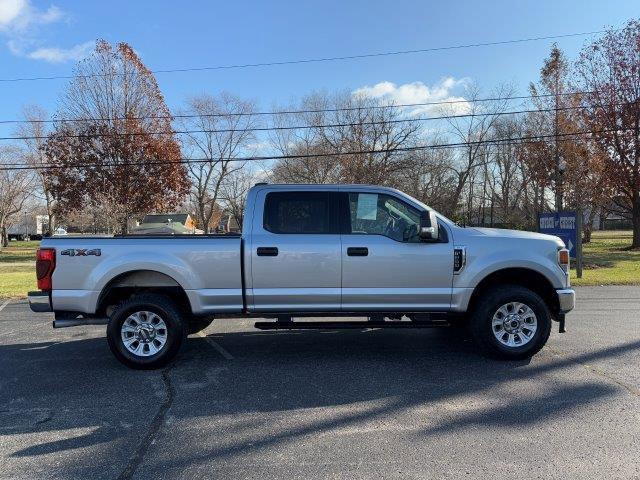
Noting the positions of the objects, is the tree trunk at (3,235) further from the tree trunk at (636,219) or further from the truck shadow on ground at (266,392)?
the tree trunk at (636,219)

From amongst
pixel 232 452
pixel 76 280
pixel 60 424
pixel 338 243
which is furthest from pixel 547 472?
pixel 76 280

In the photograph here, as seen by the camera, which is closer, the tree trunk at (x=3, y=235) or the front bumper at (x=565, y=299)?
the front bumper at (x=565, y=299)

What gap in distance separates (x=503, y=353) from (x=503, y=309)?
51 centimetres

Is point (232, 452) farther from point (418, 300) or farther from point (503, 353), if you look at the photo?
point (503, 353)

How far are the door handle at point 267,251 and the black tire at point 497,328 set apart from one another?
243 cm

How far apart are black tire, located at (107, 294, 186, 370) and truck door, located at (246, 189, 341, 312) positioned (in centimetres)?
88

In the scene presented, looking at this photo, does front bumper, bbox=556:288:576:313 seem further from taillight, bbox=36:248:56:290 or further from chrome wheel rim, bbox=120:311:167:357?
taillight, bbox=36:248:56:290

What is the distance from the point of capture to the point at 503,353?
571 cm

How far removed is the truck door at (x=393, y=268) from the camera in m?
5.59

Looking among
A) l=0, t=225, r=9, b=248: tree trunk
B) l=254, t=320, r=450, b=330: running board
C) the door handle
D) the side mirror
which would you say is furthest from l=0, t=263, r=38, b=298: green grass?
l=0, t=225, r=9, b=248: tree trunk

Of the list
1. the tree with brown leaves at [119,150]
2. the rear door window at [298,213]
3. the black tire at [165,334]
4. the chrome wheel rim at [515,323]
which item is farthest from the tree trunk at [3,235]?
the chrome wheel rim at [515,323]

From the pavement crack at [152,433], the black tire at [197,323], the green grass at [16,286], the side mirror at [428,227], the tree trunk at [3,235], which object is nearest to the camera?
the pavement crack at [152,433]

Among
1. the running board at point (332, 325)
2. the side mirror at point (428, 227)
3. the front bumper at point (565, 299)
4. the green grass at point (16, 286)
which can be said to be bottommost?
the green grass at point (16, 286)

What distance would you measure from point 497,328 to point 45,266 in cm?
521
